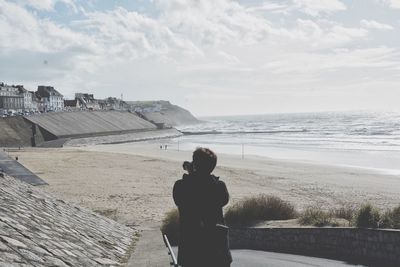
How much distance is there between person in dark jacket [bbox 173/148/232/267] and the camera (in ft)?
13.7

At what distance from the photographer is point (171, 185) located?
2469 cm

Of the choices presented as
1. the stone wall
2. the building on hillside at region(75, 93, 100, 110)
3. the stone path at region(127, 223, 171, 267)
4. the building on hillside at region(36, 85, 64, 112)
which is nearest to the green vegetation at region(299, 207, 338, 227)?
the stone wall

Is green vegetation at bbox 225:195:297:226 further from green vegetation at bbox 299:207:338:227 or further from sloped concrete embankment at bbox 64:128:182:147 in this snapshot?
sloped concrete embankment at bbox 64:128:182:147

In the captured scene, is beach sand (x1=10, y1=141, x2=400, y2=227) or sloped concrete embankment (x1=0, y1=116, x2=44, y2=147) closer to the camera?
beach sand (x1=10, y1=141, x2=400, y2=227)

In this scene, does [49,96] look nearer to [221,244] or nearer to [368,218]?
[368,218]

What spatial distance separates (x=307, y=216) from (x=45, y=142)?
6168cm

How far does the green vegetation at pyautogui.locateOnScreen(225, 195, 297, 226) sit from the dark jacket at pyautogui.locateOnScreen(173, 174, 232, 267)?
6584 millimetres

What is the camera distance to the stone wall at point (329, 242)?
8.08 m

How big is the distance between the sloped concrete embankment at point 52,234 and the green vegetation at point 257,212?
245 cm

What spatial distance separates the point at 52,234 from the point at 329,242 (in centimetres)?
492

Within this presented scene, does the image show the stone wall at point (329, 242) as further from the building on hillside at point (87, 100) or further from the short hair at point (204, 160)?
the building on hillside at point (87, 100)

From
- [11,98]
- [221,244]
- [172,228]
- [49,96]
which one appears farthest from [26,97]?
[221,244]

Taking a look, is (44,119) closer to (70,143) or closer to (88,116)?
(70,143)

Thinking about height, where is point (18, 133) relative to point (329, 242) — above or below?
above
